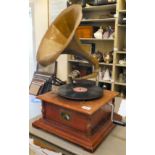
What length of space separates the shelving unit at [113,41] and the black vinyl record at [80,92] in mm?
1522

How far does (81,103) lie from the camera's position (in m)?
0.92

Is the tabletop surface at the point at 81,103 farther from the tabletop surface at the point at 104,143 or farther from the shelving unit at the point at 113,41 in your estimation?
the shelving unit at the point at 113,41

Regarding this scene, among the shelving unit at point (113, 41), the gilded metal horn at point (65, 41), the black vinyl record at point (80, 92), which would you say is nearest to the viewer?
the black vinyl record at point (80, 92)

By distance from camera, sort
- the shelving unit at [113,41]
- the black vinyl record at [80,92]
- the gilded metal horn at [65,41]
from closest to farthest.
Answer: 1. the black vinyl record at [80,92]
2. the gilded metal horn at [65,41]
3. the shelving unit at [113,41]

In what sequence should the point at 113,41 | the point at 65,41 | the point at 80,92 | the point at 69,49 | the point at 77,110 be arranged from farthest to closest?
the point at 113,41 < the point at 65,41 < the point at 69,49 < the point at 80,92 < the point at 77,110

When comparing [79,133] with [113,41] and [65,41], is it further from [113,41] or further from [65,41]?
[113,41]

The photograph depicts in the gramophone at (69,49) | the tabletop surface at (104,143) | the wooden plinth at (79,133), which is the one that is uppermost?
the gramophone at (69,49)

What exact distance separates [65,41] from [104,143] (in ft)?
2.28

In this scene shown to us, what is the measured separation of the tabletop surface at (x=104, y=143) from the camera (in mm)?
844

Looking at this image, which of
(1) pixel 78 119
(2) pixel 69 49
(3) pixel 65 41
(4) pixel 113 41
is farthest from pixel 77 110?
(4) pixel 113 41

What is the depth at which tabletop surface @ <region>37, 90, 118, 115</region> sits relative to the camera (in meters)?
0.87

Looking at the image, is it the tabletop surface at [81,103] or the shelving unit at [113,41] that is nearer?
the tabletop surface at [81,103]

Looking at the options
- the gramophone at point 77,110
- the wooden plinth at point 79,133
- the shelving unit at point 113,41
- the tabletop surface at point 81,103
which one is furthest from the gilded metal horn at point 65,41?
the shelving unit at point 113,41
